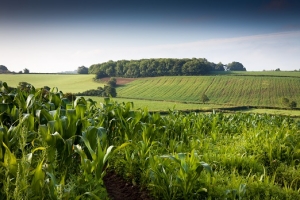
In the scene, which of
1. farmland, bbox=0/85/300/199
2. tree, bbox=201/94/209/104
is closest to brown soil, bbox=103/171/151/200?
farmland, bbox=0/85/300/199

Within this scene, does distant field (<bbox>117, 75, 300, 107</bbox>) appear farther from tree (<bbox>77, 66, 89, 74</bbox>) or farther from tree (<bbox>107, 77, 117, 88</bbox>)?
tree (<bbox>77, 66, 89, 74</bbox>)

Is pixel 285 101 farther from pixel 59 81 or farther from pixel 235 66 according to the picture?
pixel 59 81

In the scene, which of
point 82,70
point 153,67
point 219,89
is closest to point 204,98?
point 219,89

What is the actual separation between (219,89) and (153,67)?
13129 millimetres

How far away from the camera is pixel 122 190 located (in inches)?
155

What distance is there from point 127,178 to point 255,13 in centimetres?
6990

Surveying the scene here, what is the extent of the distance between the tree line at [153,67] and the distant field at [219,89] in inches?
85.4

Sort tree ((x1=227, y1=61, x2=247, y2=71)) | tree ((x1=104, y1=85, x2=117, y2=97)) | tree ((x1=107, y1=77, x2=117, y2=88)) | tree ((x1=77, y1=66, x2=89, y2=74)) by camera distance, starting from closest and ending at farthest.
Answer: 1. tree ((x1=104, y1=85, x2=117, y2=97))
2. tree ((x1=107, y1=77, x2=117, y2=88))
3. tree ((x1=77, y1=66, x2=89, y2=74))
4. tree ((x1=227, y1=61, x2=247, y2=71))

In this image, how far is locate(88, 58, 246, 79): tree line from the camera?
2071 inches

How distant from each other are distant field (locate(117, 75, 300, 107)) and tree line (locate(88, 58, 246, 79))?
85.4 inches

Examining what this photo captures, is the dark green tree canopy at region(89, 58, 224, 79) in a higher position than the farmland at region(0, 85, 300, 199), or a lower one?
higher

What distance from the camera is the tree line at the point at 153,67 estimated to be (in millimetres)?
52594

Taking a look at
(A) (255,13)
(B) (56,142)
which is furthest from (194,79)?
(B) (56,142)

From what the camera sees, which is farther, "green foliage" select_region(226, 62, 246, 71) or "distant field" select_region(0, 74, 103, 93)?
"green foliage" select_region(226, 62, 246, 71)
